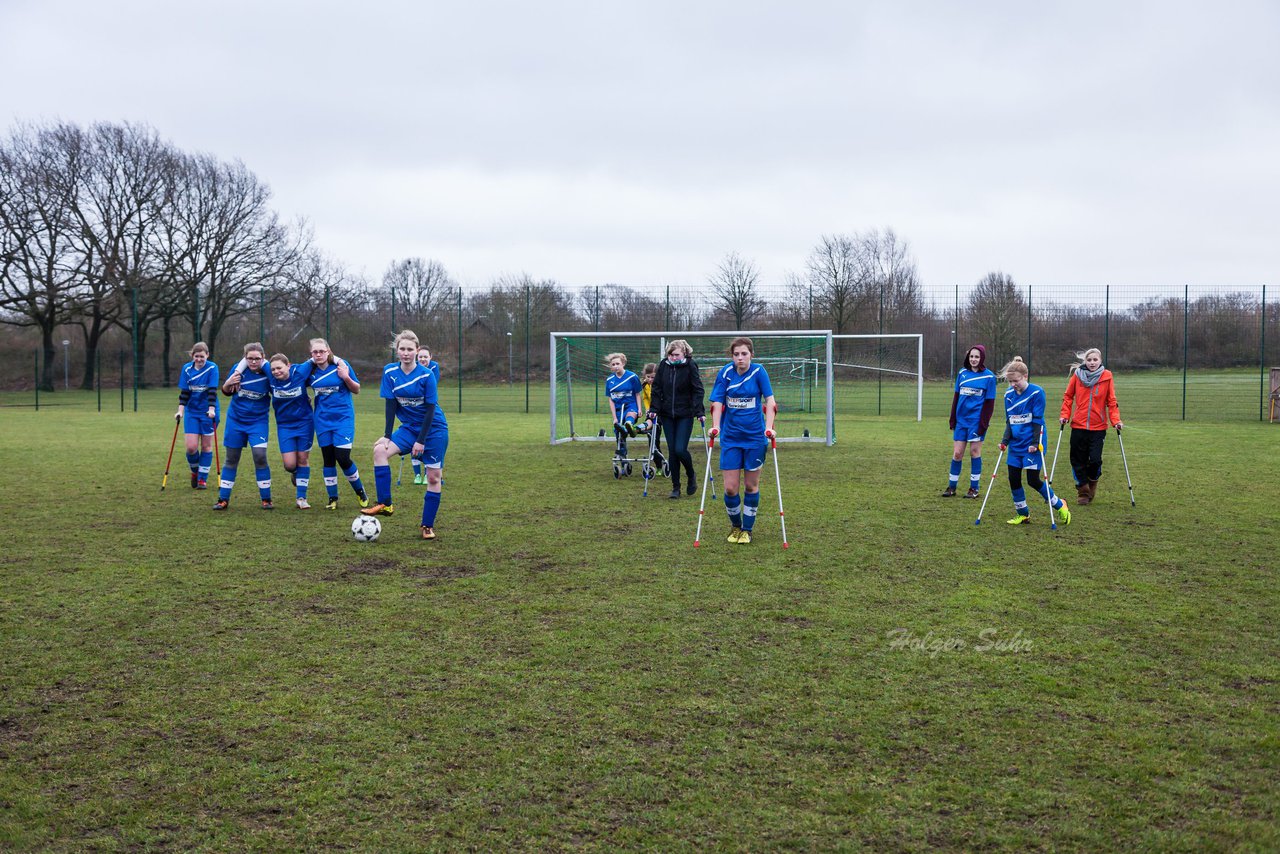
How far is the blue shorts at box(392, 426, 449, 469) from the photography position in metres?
8.57

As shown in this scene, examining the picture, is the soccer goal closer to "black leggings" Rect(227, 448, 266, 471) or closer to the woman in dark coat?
the woman in dark coat

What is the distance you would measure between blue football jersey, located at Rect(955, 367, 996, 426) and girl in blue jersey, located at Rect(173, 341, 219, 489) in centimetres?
861

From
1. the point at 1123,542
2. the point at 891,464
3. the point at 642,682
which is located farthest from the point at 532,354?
the point at 642,682

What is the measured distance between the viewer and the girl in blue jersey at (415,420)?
8.52m

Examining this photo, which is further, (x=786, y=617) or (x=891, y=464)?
(x=891, y=464)

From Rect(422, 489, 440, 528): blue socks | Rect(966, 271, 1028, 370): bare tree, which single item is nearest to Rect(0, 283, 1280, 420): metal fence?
Rect(966, 271, 1028, 370): bare tree

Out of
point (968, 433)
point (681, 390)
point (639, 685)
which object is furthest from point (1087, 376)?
point (639, 685)

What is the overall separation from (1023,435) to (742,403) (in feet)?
10.1

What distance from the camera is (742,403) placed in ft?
26.7

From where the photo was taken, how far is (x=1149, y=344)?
27.2m

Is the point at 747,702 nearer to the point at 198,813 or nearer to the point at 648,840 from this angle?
the point at 648,840

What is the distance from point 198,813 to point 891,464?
12.5m

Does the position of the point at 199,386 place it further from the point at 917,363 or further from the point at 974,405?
the point at 917,363

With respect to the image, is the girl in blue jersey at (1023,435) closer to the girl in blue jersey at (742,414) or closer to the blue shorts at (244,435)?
the girl in blue jersey at (742,414)
